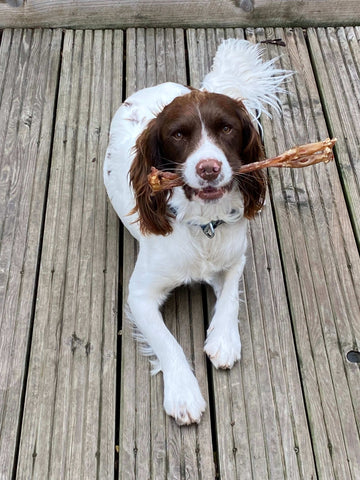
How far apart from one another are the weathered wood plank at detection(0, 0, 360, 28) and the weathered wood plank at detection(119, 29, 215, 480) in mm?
1769

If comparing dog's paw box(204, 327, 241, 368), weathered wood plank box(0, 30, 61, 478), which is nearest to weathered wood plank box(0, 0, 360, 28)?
weathered wood plank box(0, 30, 61, 478)

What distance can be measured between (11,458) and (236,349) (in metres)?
1.05

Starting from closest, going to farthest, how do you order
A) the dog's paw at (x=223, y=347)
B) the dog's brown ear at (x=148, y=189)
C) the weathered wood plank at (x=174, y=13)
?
the dog's brown ear at (x=148, y=189)
the dog's paw at (x=223, y=347)
the weathered wood plank at (x=174, y=13)

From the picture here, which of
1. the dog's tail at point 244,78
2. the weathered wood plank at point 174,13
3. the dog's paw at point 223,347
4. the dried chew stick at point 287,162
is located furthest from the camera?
the weathered wood plank at point 174,13

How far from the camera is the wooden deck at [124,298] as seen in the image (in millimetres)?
2279

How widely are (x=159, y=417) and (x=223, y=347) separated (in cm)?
41

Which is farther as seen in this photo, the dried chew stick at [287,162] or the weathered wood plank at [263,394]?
the weathered wood plank at [263,394]

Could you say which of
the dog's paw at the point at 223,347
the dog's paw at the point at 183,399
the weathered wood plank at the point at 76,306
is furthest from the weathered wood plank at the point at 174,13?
the dog's paw at the point at 183,399

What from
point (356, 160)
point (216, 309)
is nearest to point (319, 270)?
point (216, 309)

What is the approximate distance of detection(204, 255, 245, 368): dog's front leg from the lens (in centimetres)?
244

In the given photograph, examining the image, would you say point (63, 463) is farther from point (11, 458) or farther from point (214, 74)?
point (214, 74)

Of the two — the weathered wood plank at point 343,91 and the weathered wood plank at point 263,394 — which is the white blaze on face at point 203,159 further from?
the weathered wood plank at point 343,91

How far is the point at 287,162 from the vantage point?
84.8 inches

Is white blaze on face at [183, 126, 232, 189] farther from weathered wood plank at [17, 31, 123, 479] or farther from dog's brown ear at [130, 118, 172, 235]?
weathered wood plank at [17, 31, 123, 479]
